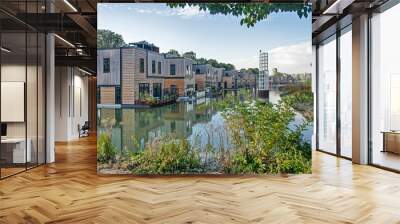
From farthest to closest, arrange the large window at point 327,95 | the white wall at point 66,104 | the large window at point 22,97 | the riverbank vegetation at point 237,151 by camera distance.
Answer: the white wall at point 66,104 < the large window at point 327,95 < the riverbank vegetation at point 237,151 < the large window at point 22,97

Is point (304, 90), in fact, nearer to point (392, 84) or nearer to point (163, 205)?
point (392, 84)

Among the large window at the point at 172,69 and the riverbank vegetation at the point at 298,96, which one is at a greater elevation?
the large window at the point at 172,69

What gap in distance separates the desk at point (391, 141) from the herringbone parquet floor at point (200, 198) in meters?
0.54

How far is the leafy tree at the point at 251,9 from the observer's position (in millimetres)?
6461

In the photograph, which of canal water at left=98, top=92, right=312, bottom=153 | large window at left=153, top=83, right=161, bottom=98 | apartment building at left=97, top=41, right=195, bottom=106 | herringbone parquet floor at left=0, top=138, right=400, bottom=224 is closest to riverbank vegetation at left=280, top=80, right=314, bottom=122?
canal water at left=98, top=92, right=312, bottom=153

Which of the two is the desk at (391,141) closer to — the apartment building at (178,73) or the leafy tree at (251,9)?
the leafy tree at (251,9)

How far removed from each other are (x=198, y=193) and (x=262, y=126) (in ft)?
6.11

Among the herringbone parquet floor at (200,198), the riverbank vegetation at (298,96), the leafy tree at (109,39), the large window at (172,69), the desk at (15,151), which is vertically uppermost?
the leafy tree at (109,39)

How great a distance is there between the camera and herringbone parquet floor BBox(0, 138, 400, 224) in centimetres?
403

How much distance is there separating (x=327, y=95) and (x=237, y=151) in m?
4.87

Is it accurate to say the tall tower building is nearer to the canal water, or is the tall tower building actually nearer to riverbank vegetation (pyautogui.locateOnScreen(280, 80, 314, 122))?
the canal water

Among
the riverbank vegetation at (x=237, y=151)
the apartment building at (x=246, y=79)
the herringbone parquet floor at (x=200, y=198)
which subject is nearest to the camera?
the herringbone parquet floor at (x=200, y=198)

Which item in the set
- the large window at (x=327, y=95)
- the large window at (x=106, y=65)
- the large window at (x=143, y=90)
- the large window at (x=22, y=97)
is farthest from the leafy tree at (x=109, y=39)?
the large window at (x=327, y=95)

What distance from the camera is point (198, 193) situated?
17.1ft
